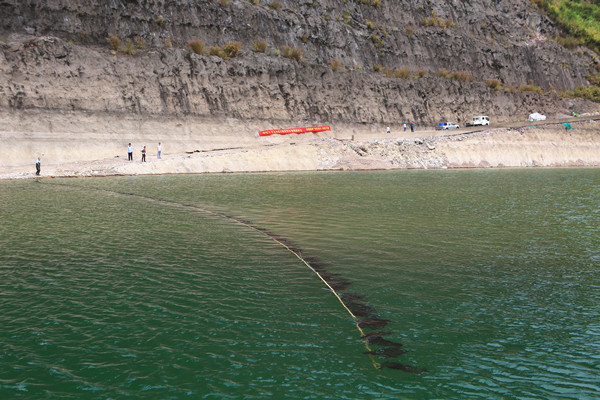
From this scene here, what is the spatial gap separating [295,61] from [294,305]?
6051 cm

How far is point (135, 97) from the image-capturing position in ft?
181

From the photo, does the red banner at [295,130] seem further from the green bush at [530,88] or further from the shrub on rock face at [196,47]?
the green bush at [530,88]

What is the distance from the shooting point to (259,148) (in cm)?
5581

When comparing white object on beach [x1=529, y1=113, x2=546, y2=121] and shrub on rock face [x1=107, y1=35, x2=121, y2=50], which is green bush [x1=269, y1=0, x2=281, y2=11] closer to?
shrub on rock face [x1=107, y1=35, x2=121, y2=50]

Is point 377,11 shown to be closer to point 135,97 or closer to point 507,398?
point 135,97

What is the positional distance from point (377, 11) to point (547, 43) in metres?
36.3

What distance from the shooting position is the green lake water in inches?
296

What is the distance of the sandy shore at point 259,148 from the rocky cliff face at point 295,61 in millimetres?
2414

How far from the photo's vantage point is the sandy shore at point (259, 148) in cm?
4722

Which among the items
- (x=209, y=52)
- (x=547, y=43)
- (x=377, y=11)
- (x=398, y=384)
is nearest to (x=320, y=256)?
(x=398, y=384)

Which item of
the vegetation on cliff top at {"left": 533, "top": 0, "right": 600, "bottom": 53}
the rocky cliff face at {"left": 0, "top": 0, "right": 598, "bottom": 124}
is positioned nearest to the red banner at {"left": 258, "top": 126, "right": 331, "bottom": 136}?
the rocky cliff face at {"left": 0, "top": 0, "right": 598, "bottom": 124}

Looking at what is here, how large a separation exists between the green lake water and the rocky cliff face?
35437 millimetres

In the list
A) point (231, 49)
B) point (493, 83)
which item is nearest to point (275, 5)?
point (231, 49)

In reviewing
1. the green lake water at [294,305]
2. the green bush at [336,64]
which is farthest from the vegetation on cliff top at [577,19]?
the green lake water at [294,305]
